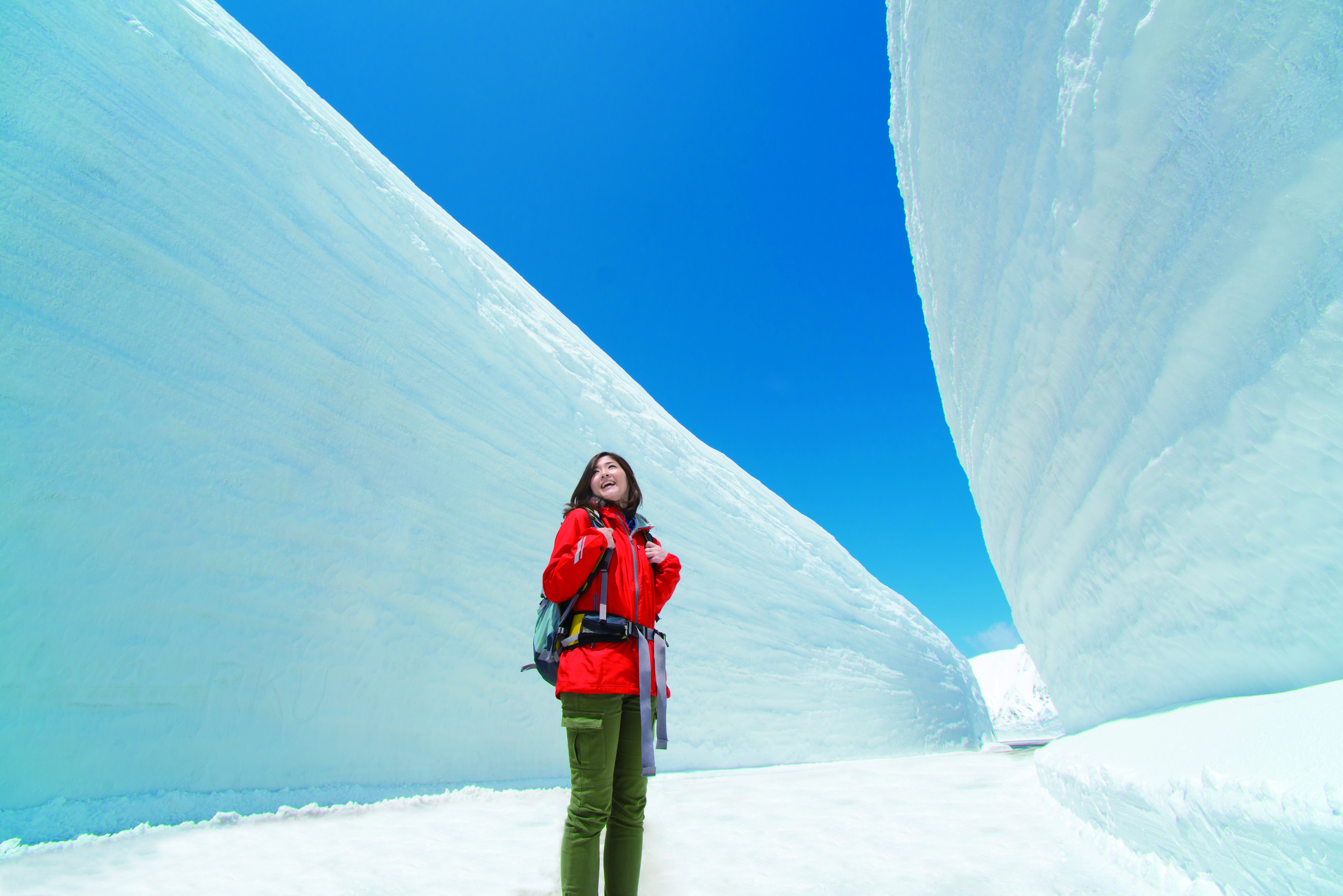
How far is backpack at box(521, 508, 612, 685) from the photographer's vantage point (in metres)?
1.65

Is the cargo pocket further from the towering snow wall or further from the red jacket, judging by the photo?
the towering snow wall

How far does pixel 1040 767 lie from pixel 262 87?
5.66 metres

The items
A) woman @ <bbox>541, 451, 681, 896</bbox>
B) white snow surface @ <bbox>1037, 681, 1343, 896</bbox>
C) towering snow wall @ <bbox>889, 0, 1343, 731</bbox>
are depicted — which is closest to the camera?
white snow surface @ <bbox>1037, 681, 1343, 896</bbox>

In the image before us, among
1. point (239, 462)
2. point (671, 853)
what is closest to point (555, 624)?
point (671, 853)

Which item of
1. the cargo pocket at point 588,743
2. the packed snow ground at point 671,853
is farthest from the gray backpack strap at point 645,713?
the packed snow ground at point 671,853

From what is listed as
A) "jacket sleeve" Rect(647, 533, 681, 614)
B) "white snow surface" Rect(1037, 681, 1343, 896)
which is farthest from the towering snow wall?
"jacket sleeve" Rect(647, 533, 681, 614)

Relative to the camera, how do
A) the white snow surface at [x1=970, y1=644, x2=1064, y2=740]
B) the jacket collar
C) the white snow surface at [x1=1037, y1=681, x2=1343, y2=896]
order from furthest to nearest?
1. the white snow surface at [x1=970, y1=644, x2=1064, y2=740]
2. the jacket collar
3. the white snow surface at [x1=1037, y1=681, x2=1343, y2=896]

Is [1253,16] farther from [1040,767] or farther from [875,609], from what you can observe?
[875,609]

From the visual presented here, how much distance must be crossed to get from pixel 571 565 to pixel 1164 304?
1745 millimetres

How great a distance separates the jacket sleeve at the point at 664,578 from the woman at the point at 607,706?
0.03 metres

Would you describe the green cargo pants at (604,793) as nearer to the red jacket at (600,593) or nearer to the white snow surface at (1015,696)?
the red jacket at (600,593)

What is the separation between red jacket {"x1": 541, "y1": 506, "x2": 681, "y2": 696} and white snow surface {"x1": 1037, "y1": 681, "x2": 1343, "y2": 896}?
1183mm

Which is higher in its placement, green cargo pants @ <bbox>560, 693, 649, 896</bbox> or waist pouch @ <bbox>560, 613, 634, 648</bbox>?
waist pouch @ <bbox>560, 613, 634, 648</bbox>

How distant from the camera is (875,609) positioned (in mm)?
8719
